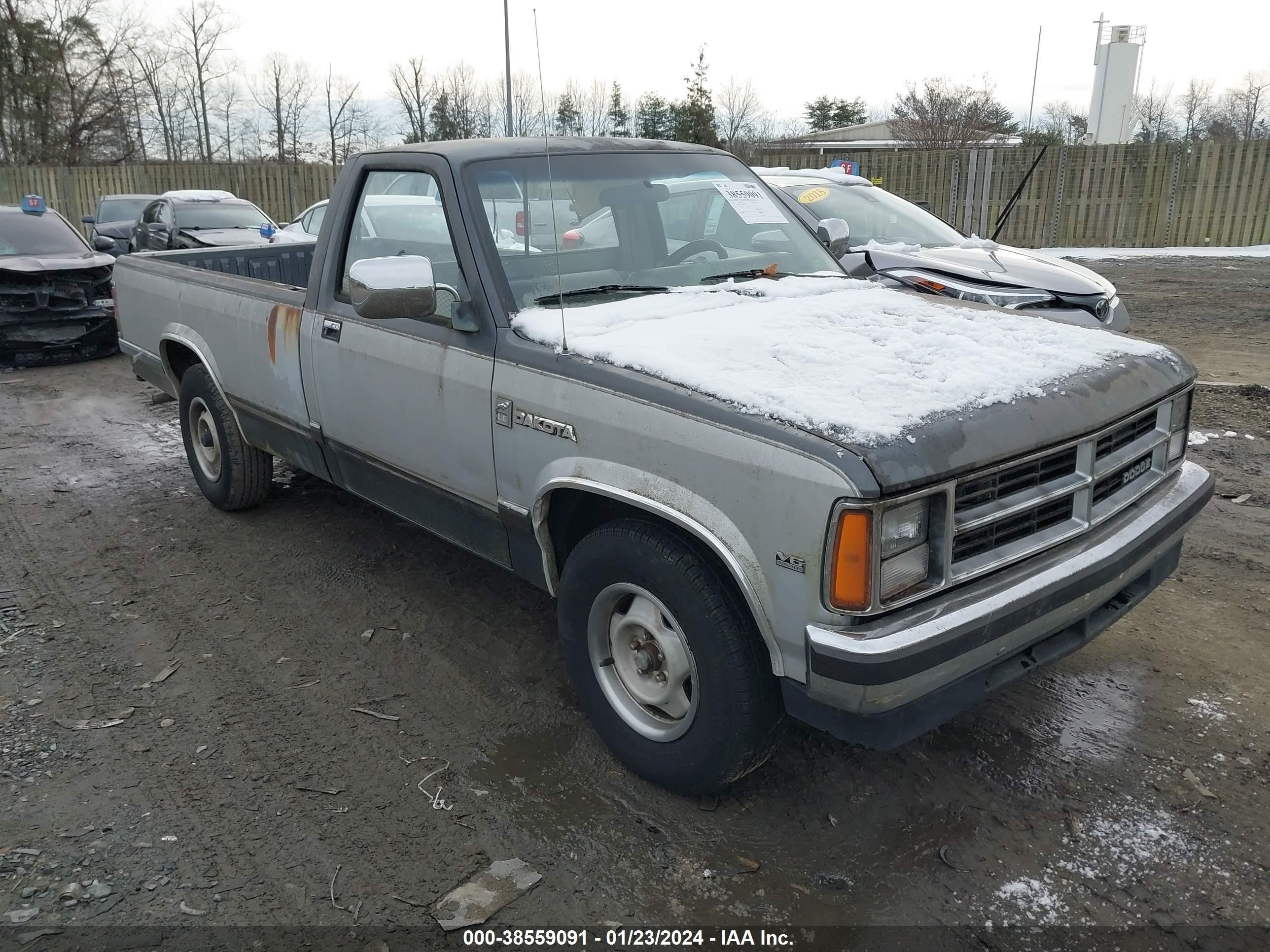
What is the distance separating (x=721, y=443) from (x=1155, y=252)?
20.4 m

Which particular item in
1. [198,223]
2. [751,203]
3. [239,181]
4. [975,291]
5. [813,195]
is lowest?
[975,291]

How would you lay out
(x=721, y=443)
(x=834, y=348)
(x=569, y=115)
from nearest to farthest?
(x=721, y=443)
(x=834, y=348)
(x=569, y=115)

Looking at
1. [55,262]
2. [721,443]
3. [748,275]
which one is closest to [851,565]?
[721,443]

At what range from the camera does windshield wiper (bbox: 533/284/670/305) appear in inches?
137

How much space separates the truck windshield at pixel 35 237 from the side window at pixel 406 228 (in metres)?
8.43

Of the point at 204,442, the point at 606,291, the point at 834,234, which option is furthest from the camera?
the point at 204,442

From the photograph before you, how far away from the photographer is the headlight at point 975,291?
7062mm

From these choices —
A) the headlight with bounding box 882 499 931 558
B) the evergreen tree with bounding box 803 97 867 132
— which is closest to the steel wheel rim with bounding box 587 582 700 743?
the headlight with bounding box 882 499 931 558

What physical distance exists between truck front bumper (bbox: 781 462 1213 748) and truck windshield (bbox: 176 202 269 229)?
14.4 m

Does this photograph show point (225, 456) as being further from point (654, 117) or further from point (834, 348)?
point (654, 117)

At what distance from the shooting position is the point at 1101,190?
2028cm

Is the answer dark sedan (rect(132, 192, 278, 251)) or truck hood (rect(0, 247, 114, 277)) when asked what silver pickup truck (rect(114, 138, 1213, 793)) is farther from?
dark sedan (rect(132, 192, 278, 251))

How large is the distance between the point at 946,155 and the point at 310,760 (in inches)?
820

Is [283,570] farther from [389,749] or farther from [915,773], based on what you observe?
[915,773]
